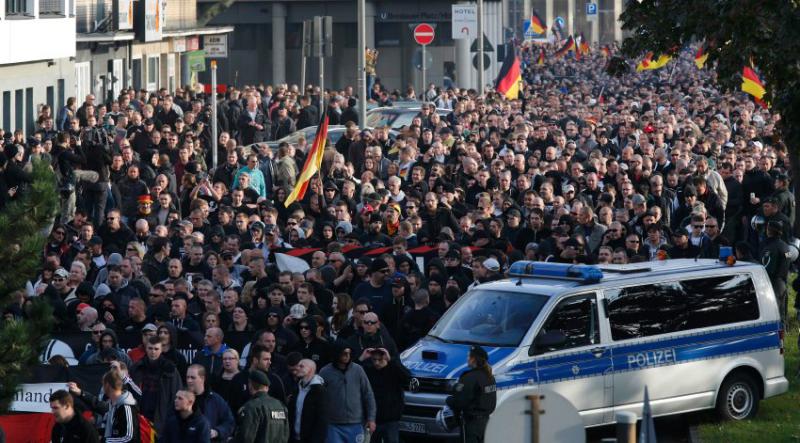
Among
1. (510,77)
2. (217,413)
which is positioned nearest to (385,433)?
(217,413)

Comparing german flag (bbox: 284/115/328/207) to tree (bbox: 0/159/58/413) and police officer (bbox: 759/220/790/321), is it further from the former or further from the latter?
tree (bbox: 0/159/58/413)

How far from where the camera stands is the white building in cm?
3525

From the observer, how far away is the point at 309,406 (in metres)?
13.3

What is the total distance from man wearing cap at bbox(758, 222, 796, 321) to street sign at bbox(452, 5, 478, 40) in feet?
97.5

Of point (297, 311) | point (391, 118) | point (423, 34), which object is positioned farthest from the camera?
point (423, 34)

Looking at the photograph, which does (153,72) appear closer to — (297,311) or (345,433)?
(297,311)

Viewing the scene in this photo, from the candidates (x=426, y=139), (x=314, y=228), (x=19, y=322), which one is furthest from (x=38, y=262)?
(x=426, y=139)

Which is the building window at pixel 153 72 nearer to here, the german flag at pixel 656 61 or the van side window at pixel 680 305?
the german flag at pixel 656 61

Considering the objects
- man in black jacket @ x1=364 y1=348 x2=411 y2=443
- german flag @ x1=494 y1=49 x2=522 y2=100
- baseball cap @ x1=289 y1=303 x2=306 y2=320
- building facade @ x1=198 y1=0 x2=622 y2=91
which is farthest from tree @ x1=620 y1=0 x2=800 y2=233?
building facade @ x1=198 y1=0 x2=622 y2=91

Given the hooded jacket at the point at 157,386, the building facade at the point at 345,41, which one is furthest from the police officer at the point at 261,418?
the building facade at the point at 345,41

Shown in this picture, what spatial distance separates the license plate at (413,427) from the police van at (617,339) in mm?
12

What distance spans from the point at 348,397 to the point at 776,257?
739cm

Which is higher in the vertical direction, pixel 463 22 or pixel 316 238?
A: pixel 463 22

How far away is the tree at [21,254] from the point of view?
7.53 m
